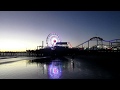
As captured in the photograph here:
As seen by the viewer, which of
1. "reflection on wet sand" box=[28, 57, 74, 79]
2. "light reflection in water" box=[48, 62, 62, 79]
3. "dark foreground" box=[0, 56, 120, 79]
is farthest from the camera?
"reflection on wet sand" box=[28, 57, 74, 79]

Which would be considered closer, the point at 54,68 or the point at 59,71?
the point at 59,71

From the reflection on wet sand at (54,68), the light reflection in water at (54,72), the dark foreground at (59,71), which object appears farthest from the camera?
the reflection on wet sand at (54,68)

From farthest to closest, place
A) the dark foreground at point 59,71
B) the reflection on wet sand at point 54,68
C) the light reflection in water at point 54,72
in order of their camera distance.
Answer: the reflection on wet sand at point 54,68, the dark foreground at point 59,71, the light reflection in water at point 54,72

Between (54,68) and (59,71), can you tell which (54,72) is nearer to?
(59,71)

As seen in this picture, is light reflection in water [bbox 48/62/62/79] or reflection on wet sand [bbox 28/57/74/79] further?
reflection on wet sand [bbox 28/57/74/79]

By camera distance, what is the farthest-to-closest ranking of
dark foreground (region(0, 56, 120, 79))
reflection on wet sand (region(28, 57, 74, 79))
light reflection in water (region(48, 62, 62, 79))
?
reflection on wet sand (region(28, 57, 74, 79))
dark foreground (region(0, 56, 120, 79))
light reflection in water (region(48, 62, 62, 79))

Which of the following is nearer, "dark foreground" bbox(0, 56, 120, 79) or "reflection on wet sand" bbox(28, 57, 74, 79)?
"dark foreground" bbox(0, 56, 120, 79)

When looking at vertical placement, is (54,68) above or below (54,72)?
below

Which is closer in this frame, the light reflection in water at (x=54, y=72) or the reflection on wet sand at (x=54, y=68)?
the light reflection in water at (x=54, y=72)

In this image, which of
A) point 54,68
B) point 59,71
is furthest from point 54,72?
point 54,68
